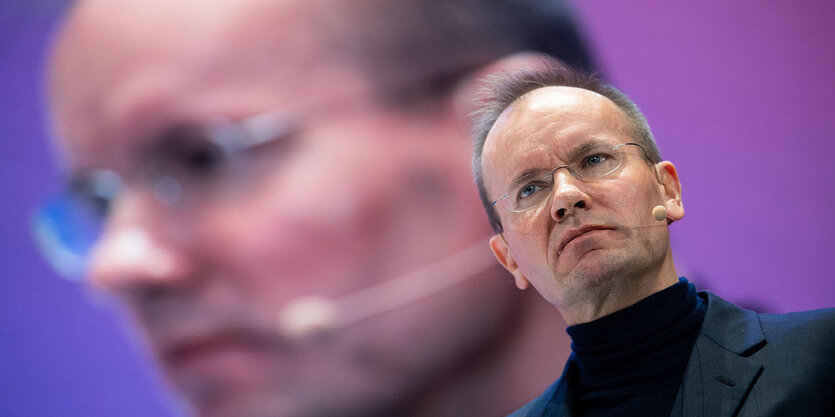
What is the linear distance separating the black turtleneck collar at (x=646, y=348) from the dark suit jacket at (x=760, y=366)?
1.2 inches

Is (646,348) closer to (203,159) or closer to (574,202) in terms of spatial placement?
(574,202)

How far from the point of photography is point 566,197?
4.90ft

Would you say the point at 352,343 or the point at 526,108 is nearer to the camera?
the point at 526,108

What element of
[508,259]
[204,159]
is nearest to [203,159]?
[204,159]

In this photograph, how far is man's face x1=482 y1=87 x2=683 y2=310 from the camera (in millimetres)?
1499

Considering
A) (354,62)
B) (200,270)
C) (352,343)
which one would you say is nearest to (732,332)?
(352,343)

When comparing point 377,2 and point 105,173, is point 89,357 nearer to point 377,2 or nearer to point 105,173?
point 105,173

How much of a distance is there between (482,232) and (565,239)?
97cm

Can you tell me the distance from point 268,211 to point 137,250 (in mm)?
500

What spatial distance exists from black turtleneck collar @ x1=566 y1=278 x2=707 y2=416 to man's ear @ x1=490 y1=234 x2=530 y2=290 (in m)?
0.20

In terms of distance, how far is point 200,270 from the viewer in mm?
2479

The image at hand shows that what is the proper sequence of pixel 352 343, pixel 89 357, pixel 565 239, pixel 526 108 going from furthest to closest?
pixel 89 357 < pixel 352 343 < pixel 526 108 < pixel 565 239

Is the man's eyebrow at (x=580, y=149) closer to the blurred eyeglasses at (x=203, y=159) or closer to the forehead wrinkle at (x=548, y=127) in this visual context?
the forehead wrinkle at (x=548, y=127)

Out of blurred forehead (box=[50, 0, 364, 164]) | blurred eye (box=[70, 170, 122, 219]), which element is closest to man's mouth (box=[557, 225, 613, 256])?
blurred forehead (box=[50, 0, 364, 164])
